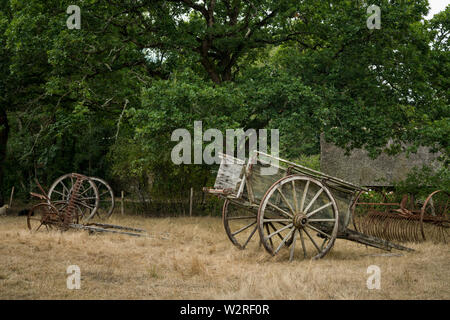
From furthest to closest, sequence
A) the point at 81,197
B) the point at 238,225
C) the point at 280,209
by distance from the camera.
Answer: the point at 238,225 < the point at 81,197 < the point at 280,209

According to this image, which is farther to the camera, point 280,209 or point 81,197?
point 81,197

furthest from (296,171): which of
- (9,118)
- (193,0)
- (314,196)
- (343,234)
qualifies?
(9,118)

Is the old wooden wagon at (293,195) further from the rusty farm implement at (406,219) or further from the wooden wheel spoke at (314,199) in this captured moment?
the rusty farm implement at (406,219)

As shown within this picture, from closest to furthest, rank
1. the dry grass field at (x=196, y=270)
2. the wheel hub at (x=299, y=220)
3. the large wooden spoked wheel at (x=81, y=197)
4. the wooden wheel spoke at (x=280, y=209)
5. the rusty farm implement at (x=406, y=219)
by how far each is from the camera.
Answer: the dry grass field at (x=196, y=270)
the wooden wheel spoke at (x=280, y=209)
the wheel hub at (x=299, y=220)
the rusty farm implement at (x=406, y=219)
the large wooden spoked wheel at (x=81, y=197)

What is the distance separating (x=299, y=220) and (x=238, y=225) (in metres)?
7.43

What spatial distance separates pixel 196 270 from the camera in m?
7.66

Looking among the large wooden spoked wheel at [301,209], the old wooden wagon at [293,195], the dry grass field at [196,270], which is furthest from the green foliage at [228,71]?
the large wooden spoked wheel at [301,209]

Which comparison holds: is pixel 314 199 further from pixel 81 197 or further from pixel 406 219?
pixel 81 197

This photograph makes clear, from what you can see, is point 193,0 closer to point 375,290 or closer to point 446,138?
point 446,138

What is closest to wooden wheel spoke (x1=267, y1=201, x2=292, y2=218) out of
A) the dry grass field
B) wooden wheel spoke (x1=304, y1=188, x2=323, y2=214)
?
wooden wheel spoke (x1=304, y1=188, x2=323, y2=214)

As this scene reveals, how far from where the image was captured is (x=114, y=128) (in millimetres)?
21250

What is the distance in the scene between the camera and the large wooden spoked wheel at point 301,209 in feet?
28.2

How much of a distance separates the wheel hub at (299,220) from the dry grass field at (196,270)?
26.8 inches

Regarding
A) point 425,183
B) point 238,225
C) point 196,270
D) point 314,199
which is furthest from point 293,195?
point 425,183
